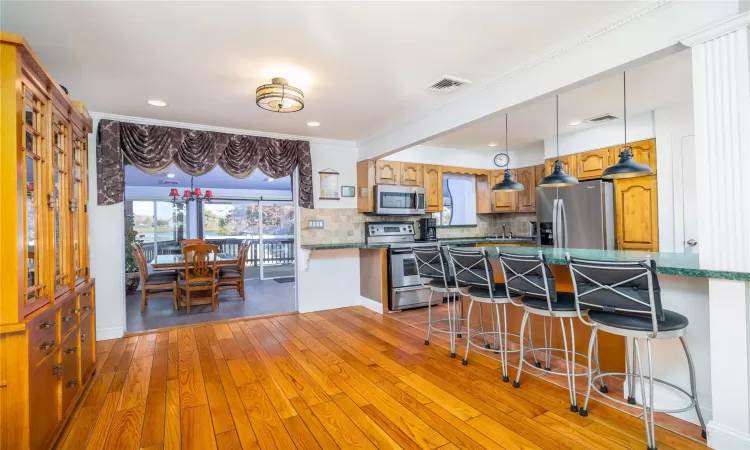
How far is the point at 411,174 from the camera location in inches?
211

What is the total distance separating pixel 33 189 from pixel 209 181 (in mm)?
7177

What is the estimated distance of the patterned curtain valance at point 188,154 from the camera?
3680 millimetres

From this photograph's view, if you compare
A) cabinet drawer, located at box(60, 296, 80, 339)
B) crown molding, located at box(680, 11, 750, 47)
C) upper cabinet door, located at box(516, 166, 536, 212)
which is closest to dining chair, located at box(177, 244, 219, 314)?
cabinet drawer, located at box(60, 296, 80, 339)

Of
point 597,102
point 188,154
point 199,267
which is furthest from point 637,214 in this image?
point 199,267

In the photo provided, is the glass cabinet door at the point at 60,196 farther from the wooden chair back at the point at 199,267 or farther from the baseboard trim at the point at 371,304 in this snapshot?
the baseboard trim at the point at 371,304

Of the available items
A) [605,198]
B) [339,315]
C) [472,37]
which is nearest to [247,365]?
[339,315]

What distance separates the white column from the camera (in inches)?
66.4

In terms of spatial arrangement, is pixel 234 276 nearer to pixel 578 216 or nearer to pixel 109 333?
pixel 109 333

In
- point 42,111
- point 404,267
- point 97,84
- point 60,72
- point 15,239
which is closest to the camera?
point 15,239

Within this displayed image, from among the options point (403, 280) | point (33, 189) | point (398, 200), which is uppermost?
point (398, 200)

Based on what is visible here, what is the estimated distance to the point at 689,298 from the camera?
6.66ft

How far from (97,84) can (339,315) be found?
335cm

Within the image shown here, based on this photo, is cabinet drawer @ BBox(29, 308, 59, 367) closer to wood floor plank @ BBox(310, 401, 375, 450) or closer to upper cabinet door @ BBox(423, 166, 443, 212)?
wood floor plank @ BBox(310, 401, 375, 450)

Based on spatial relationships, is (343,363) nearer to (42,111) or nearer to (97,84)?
(42,111)
